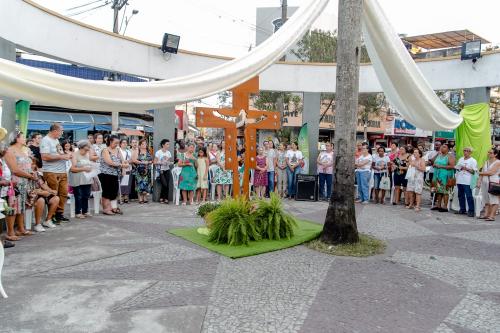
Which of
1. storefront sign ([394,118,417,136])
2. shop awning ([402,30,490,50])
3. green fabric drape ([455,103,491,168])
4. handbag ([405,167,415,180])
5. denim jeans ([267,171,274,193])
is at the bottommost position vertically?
denim jeans ([267,171,274,193])

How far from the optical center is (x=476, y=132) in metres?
10.3

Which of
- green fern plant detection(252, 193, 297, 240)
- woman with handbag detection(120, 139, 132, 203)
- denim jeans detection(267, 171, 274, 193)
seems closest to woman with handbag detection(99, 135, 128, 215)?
woman with handbag detection(120, 139, 132, 203)

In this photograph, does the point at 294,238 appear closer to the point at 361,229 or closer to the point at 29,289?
the point at 361,229

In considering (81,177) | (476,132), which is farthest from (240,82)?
(476,132)

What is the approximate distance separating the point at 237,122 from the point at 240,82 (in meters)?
1.43

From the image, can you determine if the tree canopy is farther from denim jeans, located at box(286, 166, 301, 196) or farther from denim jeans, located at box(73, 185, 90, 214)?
denim jeans, located at box(73, 185, 90, 214)

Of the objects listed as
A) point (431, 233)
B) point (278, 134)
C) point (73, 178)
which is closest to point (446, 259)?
point (431, 233)

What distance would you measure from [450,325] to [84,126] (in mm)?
22992

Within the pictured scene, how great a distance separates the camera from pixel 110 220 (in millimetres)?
8445

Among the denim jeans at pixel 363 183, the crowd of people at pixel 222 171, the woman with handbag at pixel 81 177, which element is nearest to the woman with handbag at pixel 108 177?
the woman with handbag at pixel 81 177

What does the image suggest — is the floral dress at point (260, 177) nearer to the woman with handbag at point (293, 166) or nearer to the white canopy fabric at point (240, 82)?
the woman with handbag at point (293, 166)

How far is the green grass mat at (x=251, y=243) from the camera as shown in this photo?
239 inches

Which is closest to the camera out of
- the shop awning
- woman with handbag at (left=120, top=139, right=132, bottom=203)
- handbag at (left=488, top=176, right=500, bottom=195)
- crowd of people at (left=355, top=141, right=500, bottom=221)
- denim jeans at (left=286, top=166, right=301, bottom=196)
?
handbag at (left=488, top=176, right=500, bottom=195)

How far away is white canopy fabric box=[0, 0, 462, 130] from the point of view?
4008mm
